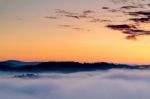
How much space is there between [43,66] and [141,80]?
45459 mm

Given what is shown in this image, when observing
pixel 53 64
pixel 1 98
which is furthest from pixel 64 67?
pixel 1 98

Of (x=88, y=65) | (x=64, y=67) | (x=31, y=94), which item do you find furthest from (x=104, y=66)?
(x=31, y=94)

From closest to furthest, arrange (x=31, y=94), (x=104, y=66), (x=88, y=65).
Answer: (x=104, y=66), (x=88, y=65), (x=31, y=94)

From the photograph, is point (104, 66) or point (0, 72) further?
point (0, 72)

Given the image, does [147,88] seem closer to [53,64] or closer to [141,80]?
[141,80]

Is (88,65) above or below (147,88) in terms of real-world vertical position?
above

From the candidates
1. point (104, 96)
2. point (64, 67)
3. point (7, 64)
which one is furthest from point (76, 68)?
point (7, 64)

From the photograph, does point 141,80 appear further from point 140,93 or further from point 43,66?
point 43,66

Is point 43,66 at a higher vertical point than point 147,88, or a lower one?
higher

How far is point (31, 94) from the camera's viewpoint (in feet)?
654

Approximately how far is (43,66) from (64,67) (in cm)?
965

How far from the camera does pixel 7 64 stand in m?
198

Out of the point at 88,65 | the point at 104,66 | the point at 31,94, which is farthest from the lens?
the point at 31,94

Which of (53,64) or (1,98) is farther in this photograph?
(53,64)
